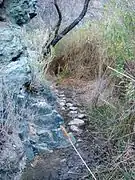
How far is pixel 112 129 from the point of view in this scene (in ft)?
10.4

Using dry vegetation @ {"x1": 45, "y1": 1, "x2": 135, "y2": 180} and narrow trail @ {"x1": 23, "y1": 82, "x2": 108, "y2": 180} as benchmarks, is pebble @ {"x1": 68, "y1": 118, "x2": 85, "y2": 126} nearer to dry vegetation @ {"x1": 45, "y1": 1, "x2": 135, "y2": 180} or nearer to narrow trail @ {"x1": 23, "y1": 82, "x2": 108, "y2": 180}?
narrow trail @ {"x1": 23, "y1": 82, "x2": 108, "y2": 180}

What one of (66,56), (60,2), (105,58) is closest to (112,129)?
(105,58)

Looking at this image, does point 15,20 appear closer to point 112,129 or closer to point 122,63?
point 122,63

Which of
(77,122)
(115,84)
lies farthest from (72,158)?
(115,84)

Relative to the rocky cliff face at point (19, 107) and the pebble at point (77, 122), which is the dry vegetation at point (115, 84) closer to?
the pebble at point (77, 122)

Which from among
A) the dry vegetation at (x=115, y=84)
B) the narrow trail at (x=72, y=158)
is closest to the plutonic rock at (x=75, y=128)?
the narrow trail at (x=72, y=158)

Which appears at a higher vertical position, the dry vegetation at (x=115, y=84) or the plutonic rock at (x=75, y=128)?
the dry vegetation at (x=115, y=84)

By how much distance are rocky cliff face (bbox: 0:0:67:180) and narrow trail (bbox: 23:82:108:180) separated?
0.32 feet

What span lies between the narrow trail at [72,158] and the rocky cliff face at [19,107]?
0.10 metres

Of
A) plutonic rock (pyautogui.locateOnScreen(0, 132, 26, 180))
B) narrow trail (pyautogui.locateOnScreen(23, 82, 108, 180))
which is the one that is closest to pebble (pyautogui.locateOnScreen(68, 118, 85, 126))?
narrow trail (pyautogui.locateOnScreen(23, 82, 108, 180))

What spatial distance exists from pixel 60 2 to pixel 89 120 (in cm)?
268

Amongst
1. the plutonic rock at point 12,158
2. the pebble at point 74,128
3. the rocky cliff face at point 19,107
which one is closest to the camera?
the plutonic rock at point 12,158

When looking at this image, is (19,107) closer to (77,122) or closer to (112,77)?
(77,122)

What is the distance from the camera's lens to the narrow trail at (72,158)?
2.95 m
